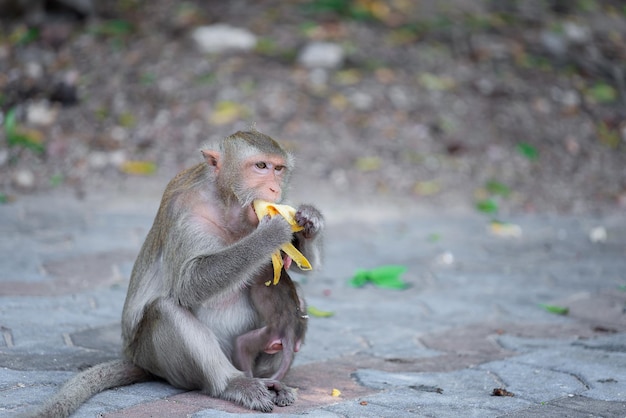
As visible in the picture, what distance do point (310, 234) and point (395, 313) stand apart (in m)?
1.77

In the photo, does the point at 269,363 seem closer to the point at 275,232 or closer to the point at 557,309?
the point at 275,232

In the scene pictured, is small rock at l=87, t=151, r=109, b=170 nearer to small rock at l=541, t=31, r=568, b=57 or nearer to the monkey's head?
the monkey's head

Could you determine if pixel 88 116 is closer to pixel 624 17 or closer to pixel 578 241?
pixel 578 241

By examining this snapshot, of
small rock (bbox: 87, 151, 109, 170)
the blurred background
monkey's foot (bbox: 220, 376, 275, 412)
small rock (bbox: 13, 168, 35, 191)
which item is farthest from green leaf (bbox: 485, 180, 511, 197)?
monkey's foot (bbox: 220, 376, 275, 412)

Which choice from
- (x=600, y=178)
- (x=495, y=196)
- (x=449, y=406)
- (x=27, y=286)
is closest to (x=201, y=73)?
(x=495, y=196)

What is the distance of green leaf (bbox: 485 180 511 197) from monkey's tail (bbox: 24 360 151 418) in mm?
6020

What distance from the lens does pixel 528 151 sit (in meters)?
10.2

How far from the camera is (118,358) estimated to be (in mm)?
4418

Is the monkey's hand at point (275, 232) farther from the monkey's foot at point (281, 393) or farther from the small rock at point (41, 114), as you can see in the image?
the small rock at point (41, 114)

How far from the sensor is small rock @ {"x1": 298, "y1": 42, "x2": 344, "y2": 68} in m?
10.7

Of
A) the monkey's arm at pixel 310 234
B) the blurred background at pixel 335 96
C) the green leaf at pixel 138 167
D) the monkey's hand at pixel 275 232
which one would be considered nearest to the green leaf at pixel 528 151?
the blurred background at pixel 335 96

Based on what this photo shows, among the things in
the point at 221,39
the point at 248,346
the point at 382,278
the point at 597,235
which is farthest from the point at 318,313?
the point at 221,39

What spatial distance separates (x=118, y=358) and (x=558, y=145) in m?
7.22

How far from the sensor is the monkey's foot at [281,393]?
3.81 metres
